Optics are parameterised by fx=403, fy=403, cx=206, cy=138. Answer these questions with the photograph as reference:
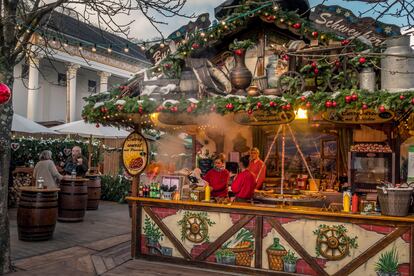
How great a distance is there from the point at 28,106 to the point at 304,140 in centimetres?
1769

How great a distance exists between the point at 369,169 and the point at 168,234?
4.77m

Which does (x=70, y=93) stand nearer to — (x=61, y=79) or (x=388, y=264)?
(x=61, y=79)

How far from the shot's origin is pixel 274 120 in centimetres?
670

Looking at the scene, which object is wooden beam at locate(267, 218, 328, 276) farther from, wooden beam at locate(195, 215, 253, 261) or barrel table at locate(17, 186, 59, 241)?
barrel table at locate(17, 186, 59, 241)

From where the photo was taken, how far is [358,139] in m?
9.89

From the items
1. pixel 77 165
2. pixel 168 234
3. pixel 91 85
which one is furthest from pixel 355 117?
pixel 91 85

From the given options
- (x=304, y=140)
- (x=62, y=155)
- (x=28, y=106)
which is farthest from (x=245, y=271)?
(x=28, y=106)

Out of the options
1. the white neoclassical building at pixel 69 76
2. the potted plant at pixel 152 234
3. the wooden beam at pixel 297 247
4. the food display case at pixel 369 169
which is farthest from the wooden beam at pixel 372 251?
the white neoclassical building at pixel 69 76

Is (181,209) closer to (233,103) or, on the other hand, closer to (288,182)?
(233,103)

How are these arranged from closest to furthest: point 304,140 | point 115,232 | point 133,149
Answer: point 133,149
point 115,232
point 304,140

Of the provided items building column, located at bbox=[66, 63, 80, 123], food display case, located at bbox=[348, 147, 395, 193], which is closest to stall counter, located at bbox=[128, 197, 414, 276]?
food display case, located at bbox=[348, 147, 395, 193]

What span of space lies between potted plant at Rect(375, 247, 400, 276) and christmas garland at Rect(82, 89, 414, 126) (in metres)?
1.90

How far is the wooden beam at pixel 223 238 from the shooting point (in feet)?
20.0

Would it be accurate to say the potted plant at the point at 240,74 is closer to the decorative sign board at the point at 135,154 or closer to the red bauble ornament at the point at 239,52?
the red bauble ornament at the point at 239,52
